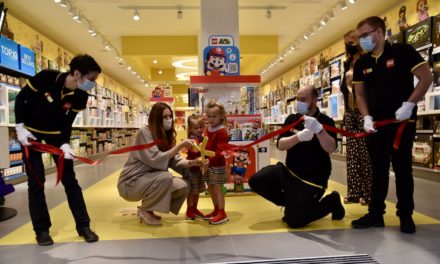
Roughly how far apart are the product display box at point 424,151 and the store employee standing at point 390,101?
10.3 ft

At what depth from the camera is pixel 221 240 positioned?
2596 mm

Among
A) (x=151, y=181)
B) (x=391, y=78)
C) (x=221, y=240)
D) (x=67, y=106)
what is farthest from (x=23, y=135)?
(x=391, y=78)

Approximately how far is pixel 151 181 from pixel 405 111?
1.98m

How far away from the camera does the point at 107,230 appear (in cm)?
297

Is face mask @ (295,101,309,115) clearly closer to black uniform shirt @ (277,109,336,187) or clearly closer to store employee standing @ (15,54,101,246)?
black uniform shirt @ (277,109,336,187)

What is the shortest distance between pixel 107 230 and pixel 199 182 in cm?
86

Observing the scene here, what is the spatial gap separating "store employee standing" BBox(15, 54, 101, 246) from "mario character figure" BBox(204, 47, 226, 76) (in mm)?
2929

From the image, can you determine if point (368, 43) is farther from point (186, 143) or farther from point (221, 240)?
point (221, 240)

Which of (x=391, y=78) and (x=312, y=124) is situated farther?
(x=391, y=78)

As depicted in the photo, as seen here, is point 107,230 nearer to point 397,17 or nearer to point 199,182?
point 199,182

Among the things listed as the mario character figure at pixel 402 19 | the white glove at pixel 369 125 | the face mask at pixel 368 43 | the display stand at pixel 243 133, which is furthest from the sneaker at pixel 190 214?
the mario character figure at pixel 402 19

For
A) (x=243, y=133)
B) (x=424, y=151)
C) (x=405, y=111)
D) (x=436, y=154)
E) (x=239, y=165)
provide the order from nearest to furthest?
(x=405, y=111)
(x=239, y=165)
(x=243, y=133)
(x=436, y=154)
(x=424, y=151)

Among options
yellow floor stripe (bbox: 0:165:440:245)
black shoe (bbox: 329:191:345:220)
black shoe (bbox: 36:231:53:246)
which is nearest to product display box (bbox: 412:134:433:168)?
yellow floor stripe (bbox: 0:165:440:245)

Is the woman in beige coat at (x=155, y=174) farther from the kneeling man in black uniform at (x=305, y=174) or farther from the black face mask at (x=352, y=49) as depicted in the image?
the black face mask at (x=352, y=49)
